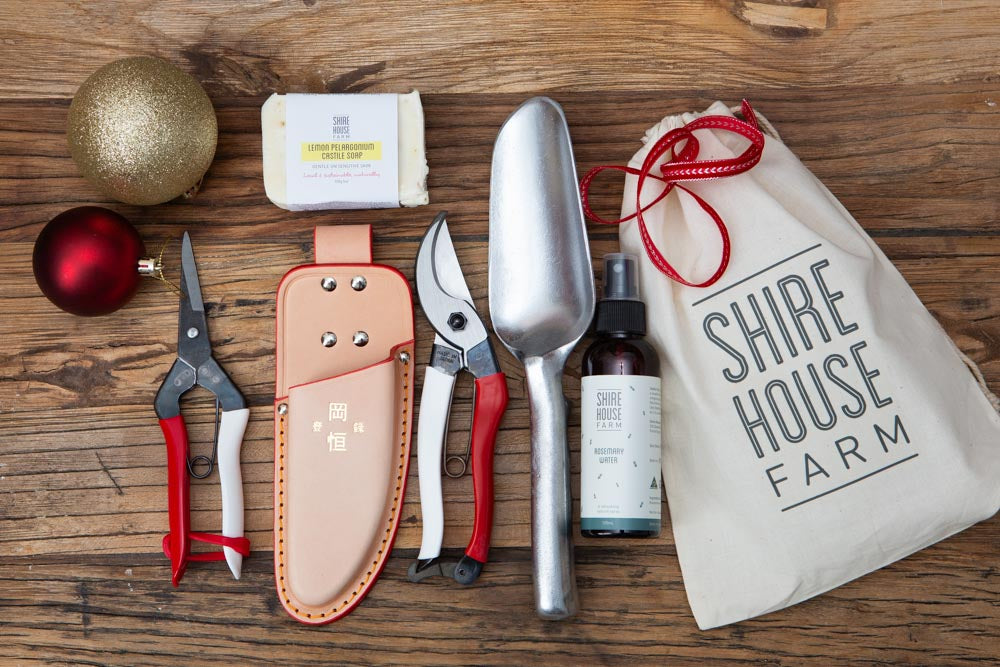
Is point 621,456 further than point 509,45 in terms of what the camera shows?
No

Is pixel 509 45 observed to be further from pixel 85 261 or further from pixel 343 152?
pixel 85 261

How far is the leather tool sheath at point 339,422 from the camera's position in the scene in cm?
73

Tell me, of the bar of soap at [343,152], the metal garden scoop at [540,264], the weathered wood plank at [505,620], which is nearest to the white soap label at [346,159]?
the bar of soap at [343,152]

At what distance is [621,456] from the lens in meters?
0.68

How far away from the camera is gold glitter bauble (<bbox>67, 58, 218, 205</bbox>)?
Result: 69 cm

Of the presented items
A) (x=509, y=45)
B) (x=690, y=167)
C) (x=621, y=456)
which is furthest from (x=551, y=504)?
(x=509, y=45)

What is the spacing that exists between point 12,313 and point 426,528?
48 centimetres

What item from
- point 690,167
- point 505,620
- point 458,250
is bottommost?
point 505,620

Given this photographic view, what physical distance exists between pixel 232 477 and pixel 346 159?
329 millimetres

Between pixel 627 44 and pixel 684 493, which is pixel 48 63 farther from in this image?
pixel 684 493

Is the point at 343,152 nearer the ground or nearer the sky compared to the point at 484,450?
nearer the sky

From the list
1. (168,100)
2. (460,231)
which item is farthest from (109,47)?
(460,231)

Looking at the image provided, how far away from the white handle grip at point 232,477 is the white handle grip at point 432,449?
6.8 inches

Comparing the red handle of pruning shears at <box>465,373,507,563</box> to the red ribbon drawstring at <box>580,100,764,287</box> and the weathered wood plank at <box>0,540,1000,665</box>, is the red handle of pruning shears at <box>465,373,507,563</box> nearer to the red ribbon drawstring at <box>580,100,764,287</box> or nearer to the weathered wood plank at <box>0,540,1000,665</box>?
the weathered wood plank at <box>0,540,1000,665</box>
